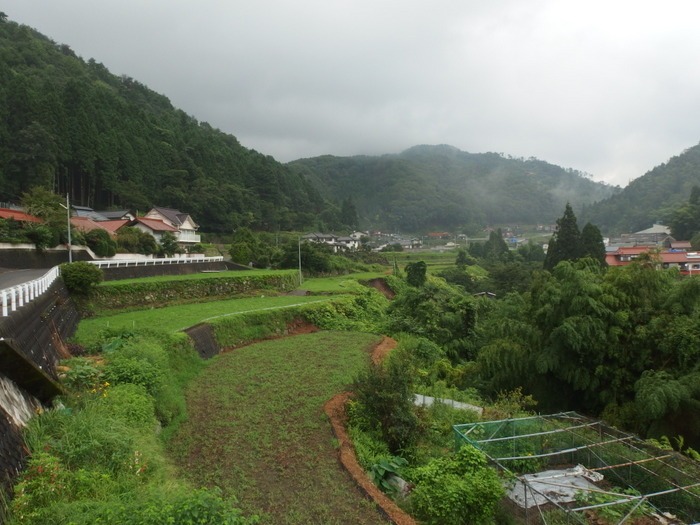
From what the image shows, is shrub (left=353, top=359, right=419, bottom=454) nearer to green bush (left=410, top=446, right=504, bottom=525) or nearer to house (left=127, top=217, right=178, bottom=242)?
green bush (left=410, top=446, right=504, bottom=525)

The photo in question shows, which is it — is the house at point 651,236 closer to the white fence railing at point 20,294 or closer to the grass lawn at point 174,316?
the grass lawn at point 174,316

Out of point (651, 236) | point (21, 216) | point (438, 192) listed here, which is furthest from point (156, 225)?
point (438, 192)

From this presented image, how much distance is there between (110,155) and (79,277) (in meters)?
32.1

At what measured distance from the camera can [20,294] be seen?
9.40 meters

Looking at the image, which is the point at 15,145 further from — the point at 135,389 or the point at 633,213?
the point at 633,213

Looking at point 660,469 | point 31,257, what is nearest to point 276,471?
point 660,469

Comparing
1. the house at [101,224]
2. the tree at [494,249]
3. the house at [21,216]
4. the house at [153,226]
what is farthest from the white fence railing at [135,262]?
the tree at [494,249]

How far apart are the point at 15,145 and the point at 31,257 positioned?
64.6 ft

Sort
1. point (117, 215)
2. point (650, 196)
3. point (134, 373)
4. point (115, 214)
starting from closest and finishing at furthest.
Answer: point (134, 373), point (117, 215), point (115, 214), point (650, 196)

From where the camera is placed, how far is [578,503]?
727cm

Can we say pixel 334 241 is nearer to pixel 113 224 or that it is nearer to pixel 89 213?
pixel 89 213

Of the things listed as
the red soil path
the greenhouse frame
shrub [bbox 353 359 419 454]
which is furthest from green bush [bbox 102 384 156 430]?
the greenhouse frame

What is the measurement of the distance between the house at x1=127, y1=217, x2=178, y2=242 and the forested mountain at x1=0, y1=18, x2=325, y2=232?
6710 millimetres

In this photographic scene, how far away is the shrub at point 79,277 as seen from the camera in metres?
16.7
